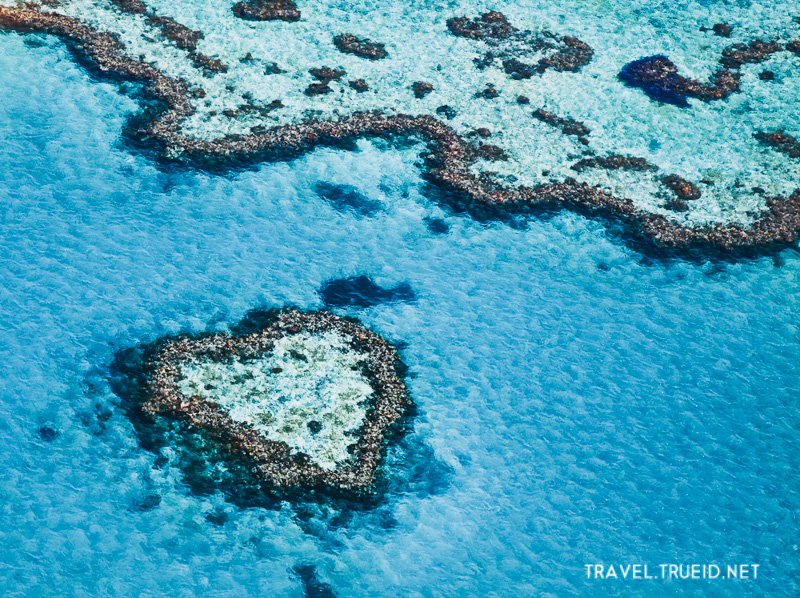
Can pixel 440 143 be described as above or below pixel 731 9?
below

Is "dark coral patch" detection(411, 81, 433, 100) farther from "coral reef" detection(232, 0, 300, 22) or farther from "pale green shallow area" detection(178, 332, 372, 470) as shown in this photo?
"pale green shallow area" detection(178, 332, 372, 470)

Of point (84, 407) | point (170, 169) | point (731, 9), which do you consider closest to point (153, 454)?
point (84, 407)

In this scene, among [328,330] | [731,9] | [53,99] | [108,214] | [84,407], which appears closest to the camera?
[84,407]

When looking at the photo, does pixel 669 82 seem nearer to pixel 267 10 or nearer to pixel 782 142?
pixel 782 142

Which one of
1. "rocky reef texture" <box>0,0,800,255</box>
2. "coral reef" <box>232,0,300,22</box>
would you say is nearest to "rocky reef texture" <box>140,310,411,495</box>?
"rocky reef texture" <box>0,0,800,255</box>

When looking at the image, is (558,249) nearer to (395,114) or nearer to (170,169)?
(395,114)
